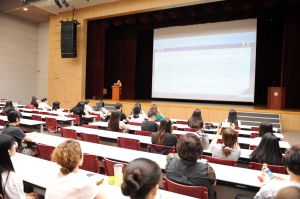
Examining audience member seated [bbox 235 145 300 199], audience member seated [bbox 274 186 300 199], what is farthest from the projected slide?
audience member seated [bbox 274 186 300 199]

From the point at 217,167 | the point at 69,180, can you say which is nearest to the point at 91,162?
the point at 69,180

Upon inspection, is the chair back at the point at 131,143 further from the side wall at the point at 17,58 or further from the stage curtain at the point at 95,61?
the side wall at the point at 17,58

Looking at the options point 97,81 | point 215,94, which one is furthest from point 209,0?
point 97,81

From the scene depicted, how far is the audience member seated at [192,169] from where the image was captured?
2.01 meters

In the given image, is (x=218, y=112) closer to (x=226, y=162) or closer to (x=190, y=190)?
(x=226, y=162)

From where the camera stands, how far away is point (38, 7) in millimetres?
11227

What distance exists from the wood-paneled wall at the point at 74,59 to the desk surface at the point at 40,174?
8.46m

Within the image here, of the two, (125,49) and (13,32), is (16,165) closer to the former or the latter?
(125,49)

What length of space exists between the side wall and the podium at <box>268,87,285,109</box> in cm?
1273

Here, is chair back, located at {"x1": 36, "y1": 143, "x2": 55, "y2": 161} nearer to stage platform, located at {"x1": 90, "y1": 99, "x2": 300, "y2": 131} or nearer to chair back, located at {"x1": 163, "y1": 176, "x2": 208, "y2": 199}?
chair back, located at {"x1": 163, "y1": 176, "x2": 208, "y2": 199}

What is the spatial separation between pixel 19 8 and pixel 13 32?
1.88 m

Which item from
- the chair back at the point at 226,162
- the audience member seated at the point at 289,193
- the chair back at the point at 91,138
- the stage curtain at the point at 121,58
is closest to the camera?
the audience member seated at the point at 289,193

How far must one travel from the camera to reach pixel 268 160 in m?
2.64

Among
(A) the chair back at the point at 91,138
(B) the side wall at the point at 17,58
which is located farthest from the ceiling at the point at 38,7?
(A) the chair back at the point at 91,138
